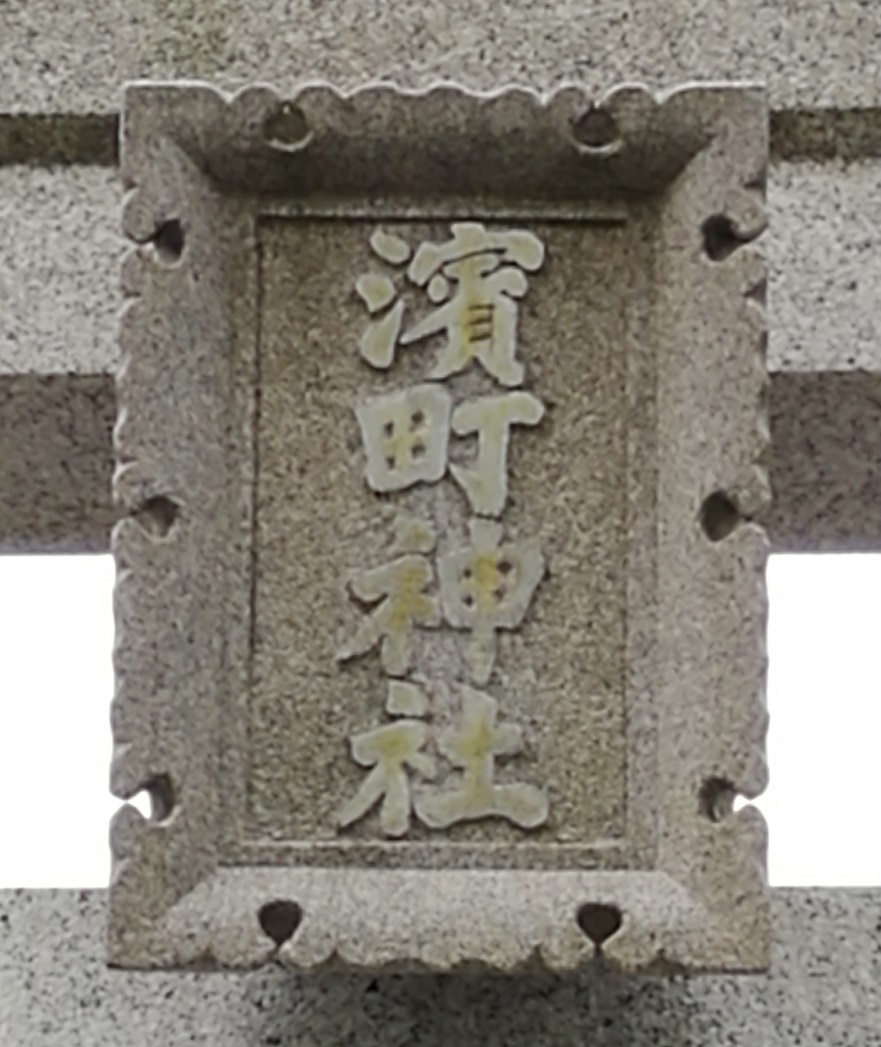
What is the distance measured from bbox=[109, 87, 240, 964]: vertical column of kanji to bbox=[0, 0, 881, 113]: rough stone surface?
0.23 metres

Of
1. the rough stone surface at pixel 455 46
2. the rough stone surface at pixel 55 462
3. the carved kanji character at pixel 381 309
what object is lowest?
A: the rough stone surface at pixel 55 462

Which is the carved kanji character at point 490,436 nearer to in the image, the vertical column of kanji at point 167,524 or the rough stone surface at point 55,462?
the vertical column of kanji at point 167,524

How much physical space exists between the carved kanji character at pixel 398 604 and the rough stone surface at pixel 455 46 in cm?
37

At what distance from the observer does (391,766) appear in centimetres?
120

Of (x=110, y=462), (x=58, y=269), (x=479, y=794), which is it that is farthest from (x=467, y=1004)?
(x=58, y=269)

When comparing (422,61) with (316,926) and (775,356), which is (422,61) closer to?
(775,356)

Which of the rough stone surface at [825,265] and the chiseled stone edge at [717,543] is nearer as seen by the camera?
the chiseled stone edge at [717,543]

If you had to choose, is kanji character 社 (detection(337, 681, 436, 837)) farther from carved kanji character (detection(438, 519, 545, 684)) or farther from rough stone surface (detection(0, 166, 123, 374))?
rough stone surface (detection(0, 166, 123, 374))

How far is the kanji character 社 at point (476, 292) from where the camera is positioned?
124 centimetres

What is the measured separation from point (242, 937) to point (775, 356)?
0.49m

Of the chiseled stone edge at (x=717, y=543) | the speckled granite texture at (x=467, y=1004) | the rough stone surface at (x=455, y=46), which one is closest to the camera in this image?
the chiseled stone edge at (x=717, y=543)

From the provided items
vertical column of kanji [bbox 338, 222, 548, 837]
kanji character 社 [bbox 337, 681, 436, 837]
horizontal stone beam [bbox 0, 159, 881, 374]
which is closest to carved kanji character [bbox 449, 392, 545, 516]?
vertical column of kanji [bbox 338, 222, 548, 837]

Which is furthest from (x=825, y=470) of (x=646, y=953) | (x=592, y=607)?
(x=646, y=953)

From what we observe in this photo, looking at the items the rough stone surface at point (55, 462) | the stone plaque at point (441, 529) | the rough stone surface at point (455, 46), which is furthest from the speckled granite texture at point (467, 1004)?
the rough stone surface at point (455, 46)
